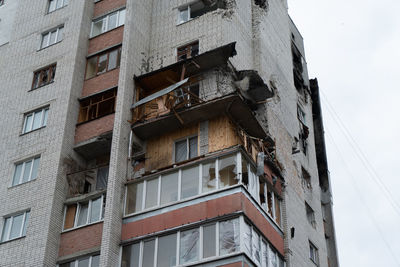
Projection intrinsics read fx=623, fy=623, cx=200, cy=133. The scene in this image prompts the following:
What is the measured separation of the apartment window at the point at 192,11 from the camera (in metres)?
30.7

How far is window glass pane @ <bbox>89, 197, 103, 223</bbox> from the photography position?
25.8 m

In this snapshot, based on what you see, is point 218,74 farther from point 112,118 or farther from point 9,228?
point 9,228

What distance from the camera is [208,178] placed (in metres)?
24.2

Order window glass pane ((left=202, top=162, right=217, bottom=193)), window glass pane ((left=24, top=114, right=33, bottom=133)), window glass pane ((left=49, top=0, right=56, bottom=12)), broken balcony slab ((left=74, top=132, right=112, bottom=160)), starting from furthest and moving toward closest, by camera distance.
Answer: window glass pane ((left=49, top=0, right=56, bottom=12)) < window glass pane ((left=24, top=114, right=33, bottom=133)) < broken balcony slab ((left=74, top=132, right=112, bottom=160)) < window glass pane ((left=202, top=162, right=217, bottom=193))

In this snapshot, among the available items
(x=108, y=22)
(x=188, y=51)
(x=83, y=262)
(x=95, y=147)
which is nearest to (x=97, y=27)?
(x=108, y=22)

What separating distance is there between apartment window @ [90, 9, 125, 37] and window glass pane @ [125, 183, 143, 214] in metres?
9.52

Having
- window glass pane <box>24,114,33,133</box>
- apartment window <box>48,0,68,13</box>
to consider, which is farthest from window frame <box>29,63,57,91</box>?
apartment window <box>48,0,68,13</box>

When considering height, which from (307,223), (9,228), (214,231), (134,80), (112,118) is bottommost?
A: (214,231)

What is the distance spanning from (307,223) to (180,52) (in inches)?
409

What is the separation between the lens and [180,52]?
1163 inches

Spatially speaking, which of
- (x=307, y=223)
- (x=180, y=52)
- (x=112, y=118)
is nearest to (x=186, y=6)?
(x=180, y=52)

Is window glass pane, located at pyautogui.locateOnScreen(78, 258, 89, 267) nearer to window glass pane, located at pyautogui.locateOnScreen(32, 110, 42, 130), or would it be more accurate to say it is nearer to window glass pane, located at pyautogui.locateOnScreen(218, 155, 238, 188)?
window glass pane, located at pyautogui.locateOnScreen(218, 155, 238, 188)

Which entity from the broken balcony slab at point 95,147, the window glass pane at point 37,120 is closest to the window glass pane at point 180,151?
the broken balcony slab at point 95,147

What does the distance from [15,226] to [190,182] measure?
8.04 m
